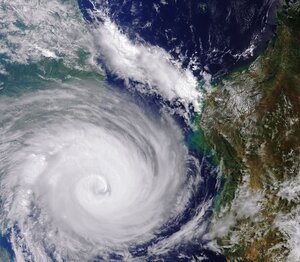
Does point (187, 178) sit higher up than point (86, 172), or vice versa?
point (86, 172)

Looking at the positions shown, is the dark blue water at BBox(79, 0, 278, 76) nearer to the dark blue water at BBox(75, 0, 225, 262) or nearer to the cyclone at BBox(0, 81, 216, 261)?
the dark blue water at BBox(75, 0, 225, 262)

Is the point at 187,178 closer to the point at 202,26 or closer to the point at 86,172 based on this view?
the point at 86,172

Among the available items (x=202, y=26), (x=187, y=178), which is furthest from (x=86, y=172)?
(x=202, y=26)

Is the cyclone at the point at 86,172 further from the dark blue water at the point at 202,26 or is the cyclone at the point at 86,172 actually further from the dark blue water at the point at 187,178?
the dark blue water at the point at 202,26

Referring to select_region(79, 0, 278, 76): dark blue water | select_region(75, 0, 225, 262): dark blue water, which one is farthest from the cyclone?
select_region(79, 0, 278, 76): dark blue water

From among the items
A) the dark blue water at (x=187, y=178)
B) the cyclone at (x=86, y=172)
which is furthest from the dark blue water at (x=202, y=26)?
the cyclone at (x=86, y=172)

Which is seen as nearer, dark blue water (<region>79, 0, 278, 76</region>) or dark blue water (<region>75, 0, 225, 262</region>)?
dark blue water (<region>79, 0, 278, 76</region>)

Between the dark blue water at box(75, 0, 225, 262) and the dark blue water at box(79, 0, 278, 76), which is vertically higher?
the dark blue water at box(79, 0, 278, 76)

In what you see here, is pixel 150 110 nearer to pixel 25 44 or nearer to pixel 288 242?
pixel 25 44
